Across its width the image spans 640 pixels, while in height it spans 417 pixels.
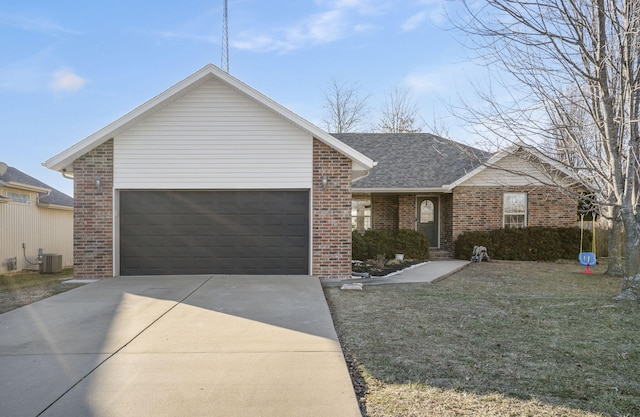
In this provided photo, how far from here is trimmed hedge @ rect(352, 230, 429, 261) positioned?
14.3 m

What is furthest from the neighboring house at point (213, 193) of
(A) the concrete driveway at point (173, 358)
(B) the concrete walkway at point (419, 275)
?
(A) the concrete driveway at point (173, 358)

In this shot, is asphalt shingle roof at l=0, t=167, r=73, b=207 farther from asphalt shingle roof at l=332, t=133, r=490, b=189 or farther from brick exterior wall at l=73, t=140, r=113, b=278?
asphalt shingle roof at l=332, t=133, r=490, b=189

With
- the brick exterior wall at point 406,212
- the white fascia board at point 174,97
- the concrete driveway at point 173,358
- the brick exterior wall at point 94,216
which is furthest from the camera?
the brick exterior wall at point 406,212

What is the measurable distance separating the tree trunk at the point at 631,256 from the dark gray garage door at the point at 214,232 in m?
6.60

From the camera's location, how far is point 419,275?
11.0 meters

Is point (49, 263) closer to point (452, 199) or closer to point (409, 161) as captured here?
point (409, 161)

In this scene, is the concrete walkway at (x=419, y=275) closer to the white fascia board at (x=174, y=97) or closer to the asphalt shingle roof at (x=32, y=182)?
the white fascia board at (x=174, y=97)

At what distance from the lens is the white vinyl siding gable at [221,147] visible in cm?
1027

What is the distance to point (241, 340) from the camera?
5105 millimetres

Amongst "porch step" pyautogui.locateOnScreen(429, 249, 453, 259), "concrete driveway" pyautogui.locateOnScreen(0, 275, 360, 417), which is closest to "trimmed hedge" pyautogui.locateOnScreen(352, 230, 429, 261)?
"porch step" pyautogui.locateOnScreen(429, 249, 453, 259)

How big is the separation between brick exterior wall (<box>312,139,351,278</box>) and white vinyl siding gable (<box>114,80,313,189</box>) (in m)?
0.28

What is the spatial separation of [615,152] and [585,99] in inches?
43.7

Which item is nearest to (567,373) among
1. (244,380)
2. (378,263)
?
(244,380)

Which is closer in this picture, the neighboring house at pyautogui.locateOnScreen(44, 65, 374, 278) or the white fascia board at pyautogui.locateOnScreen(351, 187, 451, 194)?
the neighboring house at pyautogui.locateOnScreen(44, 65, 374, 278)
